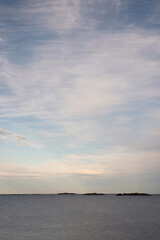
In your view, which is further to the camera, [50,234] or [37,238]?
[50,234]

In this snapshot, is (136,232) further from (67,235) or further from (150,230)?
(67,235)

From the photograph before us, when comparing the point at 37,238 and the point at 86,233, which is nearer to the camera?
the point at 37,238

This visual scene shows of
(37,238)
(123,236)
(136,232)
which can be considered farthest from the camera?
(136,232)

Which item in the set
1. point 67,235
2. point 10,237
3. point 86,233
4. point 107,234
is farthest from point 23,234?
point 107,234

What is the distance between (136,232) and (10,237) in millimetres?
19846

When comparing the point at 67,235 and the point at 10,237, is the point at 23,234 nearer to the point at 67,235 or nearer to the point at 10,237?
the point at 10,237

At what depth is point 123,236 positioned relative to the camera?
39000 millimetres

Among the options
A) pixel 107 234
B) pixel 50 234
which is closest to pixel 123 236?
pixel 107 234

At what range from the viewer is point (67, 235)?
39.7m

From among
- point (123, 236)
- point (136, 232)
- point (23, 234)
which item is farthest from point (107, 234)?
point (23, 234)

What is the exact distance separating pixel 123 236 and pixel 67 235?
8.30 metres

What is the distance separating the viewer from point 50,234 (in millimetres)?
40062

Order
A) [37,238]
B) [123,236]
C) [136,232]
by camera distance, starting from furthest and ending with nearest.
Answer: [136,232] → [123,236] → [37,238]

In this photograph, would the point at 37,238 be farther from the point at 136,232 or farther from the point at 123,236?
the point at 136,232
